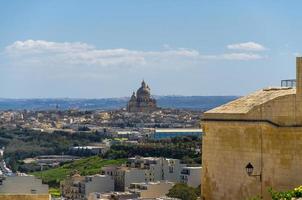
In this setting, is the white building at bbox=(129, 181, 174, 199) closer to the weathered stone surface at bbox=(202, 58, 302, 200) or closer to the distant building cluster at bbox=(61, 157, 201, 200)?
the distant building cluster at bbox=(61, 157, 201, 200)

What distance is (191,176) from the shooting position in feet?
278

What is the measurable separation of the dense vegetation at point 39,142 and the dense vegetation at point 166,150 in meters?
31.0

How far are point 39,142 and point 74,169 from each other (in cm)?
6203

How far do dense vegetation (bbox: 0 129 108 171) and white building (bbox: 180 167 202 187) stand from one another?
64770 millimetres

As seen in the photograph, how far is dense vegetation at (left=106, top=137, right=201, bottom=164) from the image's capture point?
10762 cm

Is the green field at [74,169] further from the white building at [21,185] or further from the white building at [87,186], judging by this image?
the white building at [21,185]

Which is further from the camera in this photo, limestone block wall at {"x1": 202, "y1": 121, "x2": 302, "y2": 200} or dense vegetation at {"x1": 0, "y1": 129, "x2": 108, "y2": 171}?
dense vegetation at {"x1": 0, "y1": 129, "x2": 108, "y2": 171}

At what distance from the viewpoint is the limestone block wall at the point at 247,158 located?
13266 millimetres

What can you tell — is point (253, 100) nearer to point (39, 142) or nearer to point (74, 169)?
point (74, 169)

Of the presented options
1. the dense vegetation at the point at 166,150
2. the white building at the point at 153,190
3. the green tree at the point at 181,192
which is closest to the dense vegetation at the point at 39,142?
the dense vegetation at the point at 166,150

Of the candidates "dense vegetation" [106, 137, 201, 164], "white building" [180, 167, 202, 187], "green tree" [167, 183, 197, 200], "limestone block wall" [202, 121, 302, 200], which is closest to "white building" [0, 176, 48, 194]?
"limestone block wall" [202, 121, 302, 200]

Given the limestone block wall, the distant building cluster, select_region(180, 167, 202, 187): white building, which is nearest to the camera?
the limestone block wall

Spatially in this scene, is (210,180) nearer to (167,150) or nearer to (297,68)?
(297,68)

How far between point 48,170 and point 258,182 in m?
110
